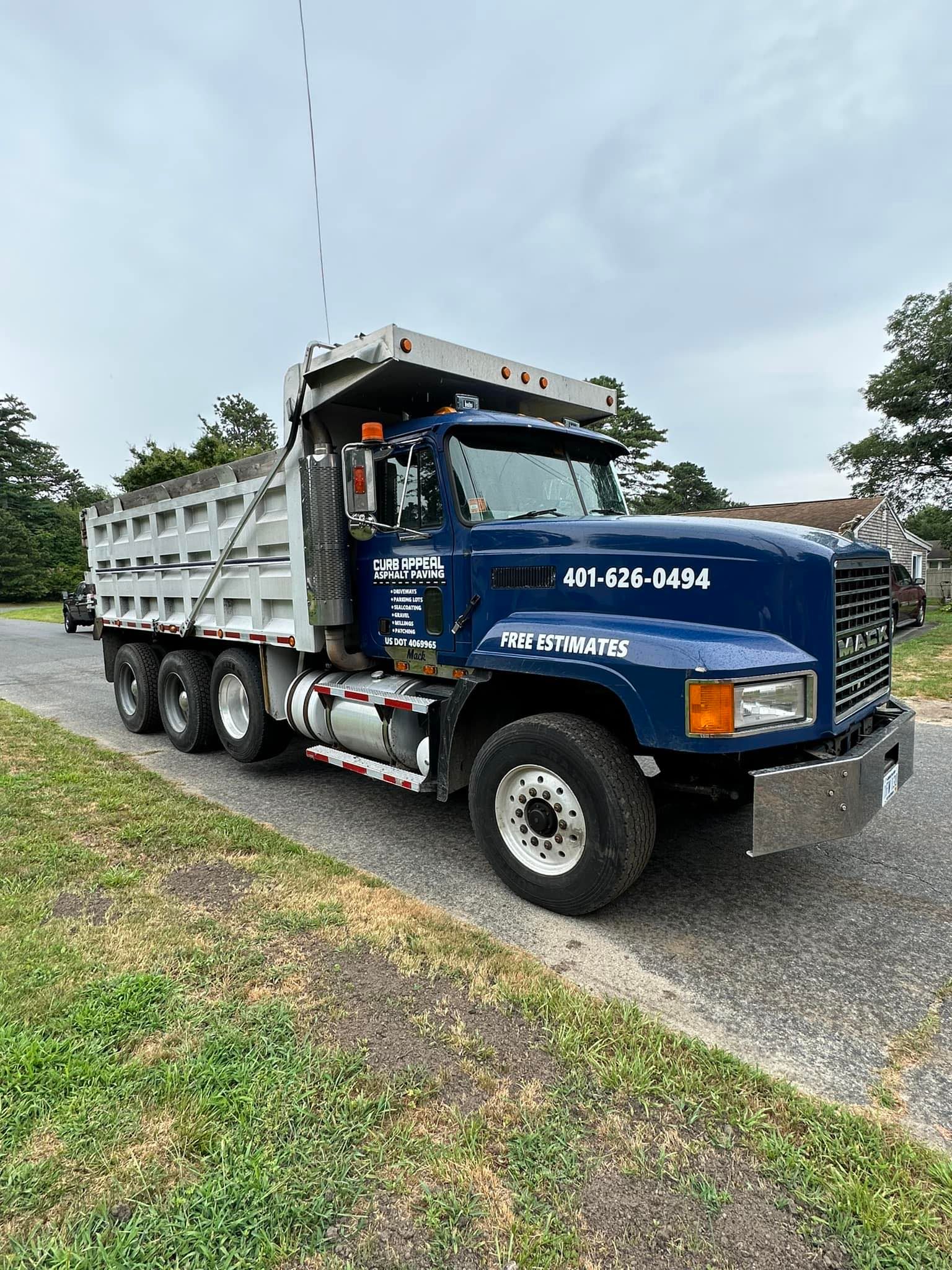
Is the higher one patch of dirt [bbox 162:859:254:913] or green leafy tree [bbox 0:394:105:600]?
green leafy tree [bbox 0:394:105:600]

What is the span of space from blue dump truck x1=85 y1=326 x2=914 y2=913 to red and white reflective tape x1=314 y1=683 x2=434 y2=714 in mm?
30

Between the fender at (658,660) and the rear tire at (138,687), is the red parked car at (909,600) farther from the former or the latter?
the rear tire at (138,687)

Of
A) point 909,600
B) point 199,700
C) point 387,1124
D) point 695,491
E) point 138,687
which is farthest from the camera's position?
point 695,491

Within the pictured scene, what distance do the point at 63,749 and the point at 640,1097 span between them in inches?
258

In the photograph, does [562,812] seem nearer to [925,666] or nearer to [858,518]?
[925,666]

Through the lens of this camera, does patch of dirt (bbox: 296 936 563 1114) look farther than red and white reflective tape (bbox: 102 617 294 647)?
No

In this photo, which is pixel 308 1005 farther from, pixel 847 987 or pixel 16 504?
pixel 16 504

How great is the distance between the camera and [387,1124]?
212 cm

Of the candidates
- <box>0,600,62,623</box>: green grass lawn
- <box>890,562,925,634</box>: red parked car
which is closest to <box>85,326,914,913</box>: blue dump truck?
<box>890,562,925,634</box>: red parked car

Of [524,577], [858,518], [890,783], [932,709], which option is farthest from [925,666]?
[858,518]

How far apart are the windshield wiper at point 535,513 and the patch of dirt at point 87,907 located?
9.83 ft

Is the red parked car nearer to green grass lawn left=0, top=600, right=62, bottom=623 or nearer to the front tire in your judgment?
the front tire

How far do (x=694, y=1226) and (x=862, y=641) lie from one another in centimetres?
268

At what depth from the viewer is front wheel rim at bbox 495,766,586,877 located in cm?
339
